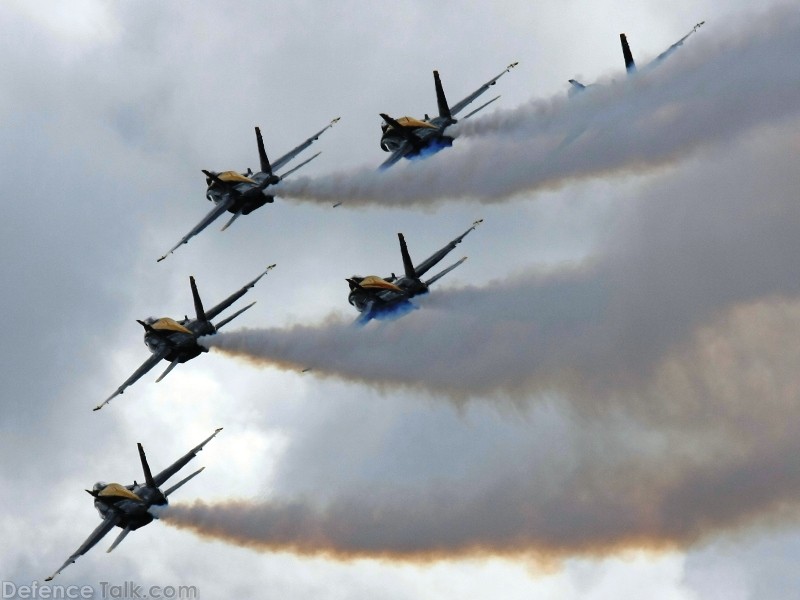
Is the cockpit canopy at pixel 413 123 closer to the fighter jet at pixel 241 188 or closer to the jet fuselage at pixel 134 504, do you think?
the fighter jet at pixel 241 188

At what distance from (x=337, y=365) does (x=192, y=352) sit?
38.8 ft

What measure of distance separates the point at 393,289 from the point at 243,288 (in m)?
13.9

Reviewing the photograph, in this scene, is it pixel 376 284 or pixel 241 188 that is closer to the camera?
pixel 376 284

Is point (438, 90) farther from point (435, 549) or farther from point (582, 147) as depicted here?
point (435, 549)

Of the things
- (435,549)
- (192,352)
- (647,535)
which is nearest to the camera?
(647,535)

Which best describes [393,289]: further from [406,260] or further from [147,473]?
[147,473]

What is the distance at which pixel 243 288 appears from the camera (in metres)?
118

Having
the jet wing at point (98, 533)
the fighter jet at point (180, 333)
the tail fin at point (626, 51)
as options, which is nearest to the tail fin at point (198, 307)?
the fighter jet at point (180, 333)

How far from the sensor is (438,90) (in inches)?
4520

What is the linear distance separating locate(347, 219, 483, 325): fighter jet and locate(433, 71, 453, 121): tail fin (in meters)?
9.70

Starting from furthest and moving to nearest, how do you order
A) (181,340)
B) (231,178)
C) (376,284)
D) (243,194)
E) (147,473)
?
(231,178) → (243,194) → (181,340) → (376,284) → (147,473)

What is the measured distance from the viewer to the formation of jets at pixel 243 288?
357 ft

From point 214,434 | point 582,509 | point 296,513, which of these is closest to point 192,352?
point 214,434

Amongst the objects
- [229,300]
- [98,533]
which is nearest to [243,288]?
[229,300]
